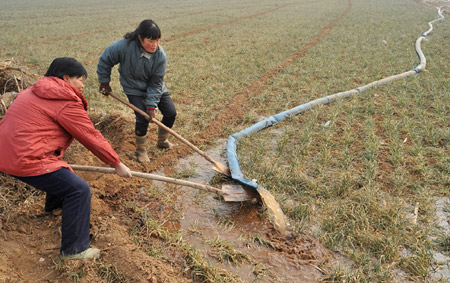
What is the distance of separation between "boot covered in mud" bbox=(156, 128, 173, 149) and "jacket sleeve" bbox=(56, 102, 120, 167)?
6.84 ft

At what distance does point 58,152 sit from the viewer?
252 cm

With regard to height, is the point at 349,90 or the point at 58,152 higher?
the point at 58,152

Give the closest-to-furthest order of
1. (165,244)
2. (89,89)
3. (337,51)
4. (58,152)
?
1. (58,152)
2. (165,244)
3. (89,89)
4. (337,51)

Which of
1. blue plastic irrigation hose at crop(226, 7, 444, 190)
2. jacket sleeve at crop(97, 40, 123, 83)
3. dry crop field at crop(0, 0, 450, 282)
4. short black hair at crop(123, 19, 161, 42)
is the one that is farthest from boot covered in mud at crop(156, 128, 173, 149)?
short black hair at crop(123, 19, 161, 42)

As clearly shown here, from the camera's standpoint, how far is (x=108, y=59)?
12.7 feet

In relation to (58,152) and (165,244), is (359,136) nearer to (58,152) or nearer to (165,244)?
(165,244)

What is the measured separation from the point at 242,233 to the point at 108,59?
8.77 feet

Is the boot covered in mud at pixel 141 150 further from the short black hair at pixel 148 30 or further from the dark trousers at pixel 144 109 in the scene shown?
the short black hair at pixel 148 30

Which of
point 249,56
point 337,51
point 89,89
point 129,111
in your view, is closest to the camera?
point 129,111

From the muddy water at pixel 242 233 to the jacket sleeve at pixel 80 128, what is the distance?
123 centimetres

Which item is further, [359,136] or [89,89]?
[89,89]

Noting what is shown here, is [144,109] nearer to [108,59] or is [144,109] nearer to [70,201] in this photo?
[108,59]

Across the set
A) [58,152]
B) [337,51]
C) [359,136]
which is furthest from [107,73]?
[337,51]

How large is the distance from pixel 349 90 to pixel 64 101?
646 cm
